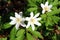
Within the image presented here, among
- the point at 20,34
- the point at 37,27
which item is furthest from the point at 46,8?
the point at 20,34

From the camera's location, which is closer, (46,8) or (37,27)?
(46,8)

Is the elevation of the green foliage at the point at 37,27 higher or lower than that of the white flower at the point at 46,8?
lower

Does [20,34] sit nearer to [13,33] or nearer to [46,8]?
[13,33]

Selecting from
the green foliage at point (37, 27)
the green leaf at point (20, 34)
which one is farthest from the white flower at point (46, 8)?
the green leaf at point (20, 34)

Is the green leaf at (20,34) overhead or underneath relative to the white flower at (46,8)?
underneath

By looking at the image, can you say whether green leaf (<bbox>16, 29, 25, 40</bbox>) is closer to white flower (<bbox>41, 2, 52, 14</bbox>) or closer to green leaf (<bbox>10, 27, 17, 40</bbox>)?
green leaf (<bbox>10, 27, 17, 40</bbox>)

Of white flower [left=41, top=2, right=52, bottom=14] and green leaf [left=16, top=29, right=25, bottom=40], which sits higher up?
white flower [left=41, top=2, right=52, bottom=14]

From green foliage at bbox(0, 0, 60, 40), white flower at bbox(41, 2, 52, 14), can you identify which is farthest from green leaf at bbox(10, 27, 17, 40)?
white flower at bbox(41, 2, 52, 14)

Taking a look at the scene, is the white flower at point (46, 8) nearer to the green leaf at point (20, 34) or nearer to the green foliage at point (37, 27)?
the green foliage at point (37, 27)

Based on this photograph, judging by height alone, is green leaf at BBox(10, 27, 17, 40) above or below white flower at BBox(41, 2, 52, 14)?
below

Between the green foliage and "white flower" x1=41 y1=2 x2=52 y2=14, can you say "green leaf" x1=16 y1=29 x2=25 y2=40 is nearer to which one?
the green foliage

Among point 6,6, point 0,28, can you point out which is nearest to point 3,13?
point 6,6

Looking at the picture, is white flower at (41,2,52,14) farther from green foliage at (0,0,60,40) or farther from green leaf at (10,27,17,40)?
green leaf at (10,27,17,40)
